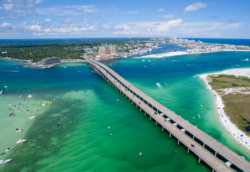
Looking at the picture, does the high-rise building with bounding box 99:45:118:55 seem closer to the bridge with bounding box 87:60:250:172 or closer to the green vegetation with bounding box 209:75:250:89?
the green vegetation with bounding box 209:75:250:89

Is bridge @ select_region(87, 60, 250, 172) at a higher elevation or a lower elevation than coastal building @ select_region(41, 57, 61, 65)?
lower

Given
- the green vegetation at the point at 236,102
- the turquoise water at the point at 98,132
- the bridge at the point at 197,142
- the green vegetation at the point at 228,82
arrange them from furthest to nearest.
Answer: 1. the green vegetation at the point at 228,82
2. the green vegetation at the point at 236,102
3. the turquoise water at the point at 98,132
4. the bridge at the point at 197,142

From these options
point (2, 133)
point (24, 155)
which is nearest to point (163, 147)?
point (24, 155)

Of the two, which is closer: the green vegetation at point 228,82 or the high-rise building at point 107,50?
the green vegetation at point 228,82

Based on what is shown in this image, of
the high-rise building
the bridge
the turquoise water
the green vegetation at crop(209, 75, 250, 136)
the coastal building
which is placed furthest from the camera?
the high-rise building

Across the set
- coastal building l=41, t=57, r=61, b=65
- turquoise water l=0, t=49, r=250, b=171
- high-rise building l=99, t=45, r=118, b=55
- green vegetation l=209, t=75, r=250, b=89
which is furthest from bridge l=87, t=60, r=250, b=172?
high-rise building l=99, t=45, r=118, b=55

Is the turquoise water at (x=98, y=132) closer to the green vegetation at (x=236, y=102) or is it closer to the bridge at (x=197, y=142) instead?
the bridge at (x=197, y=142)

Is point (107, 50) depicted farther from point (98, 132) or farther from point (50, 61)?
point (98, 132)

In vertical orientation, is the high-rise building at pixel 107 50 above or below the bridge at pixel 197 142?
above

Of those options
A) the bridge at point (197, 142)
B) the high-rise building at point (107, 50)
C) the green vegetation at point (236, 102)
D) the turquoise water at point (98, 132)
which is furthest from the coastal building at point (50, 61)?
the green vegetation at point (236, 102)

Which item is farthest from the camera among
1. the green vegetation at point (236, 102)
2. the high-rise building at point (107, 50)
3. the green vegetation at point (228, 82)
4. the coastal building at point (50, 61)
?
the high-rise building at point (107, 50)

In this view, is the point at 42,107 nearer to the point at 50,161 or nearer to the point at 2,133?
the point at 2,133
